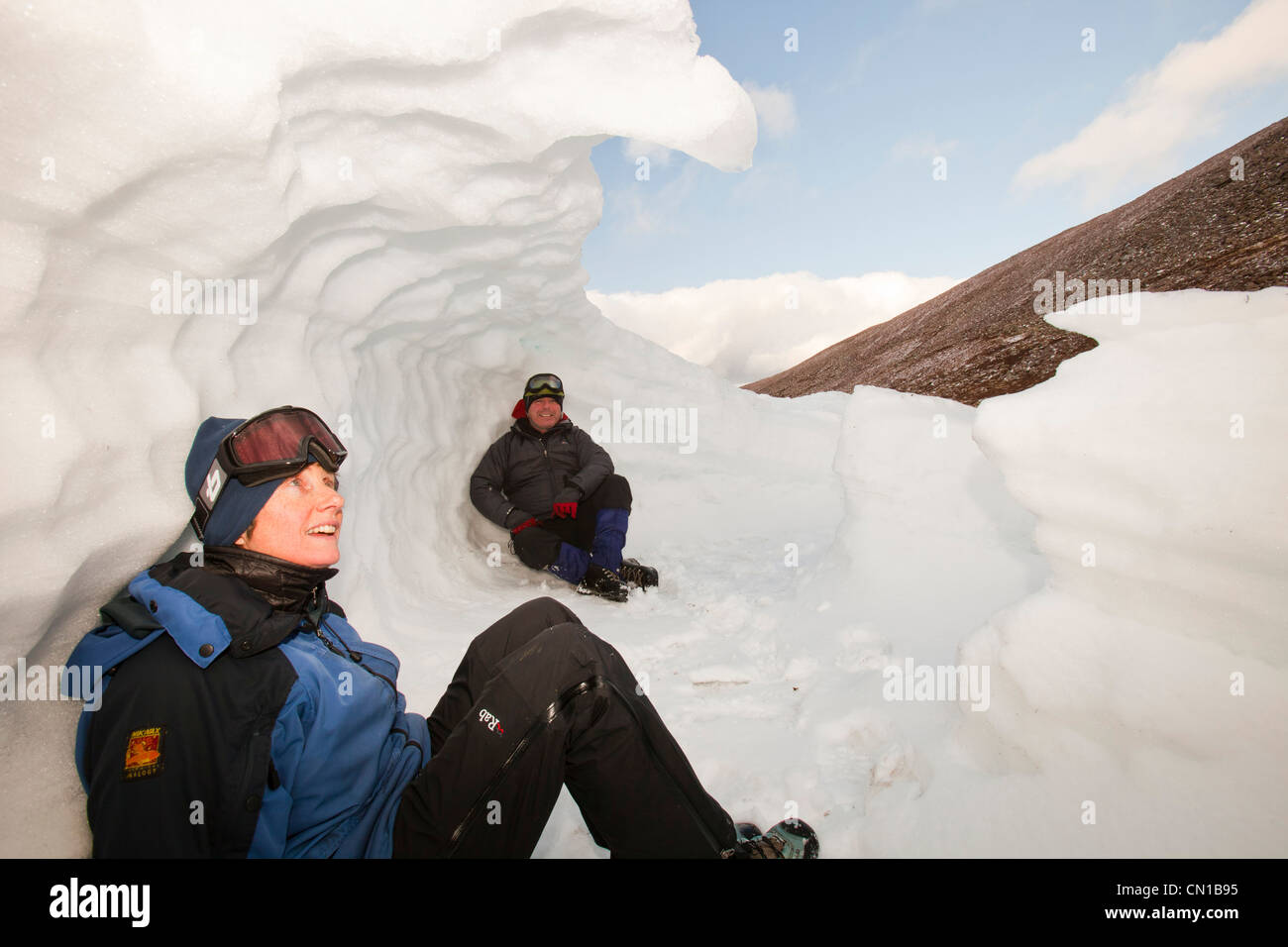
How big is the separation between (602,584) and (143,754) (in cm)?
339

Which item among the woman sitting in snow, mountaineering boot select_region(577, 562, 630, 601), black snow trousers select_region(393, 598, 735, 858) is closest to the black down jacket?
mountaineering boot select_region(577, 562, 630, 601)

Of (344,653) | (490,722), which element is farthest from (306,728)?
(490,722)

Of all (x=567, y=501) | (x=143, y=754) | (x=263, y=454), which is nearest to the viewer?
(x=143, y=754)

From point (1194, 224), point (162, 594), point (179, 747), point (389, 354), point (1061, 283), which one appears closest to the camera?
point (179, 747)

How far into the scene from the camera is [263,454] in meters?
1.74

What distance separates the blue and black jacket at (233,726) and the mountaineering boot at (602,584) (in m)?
2.69

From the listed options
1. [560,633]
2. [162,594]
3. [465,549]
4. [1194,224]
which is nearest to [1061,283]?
[1194,224]

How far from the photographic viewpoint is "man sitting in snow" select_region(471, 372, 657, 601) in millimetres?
4645

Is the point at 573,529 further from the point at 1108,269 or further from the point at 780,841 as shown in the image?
the point at 1108,269

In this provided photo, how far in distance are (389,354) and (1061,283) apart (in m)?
14.7

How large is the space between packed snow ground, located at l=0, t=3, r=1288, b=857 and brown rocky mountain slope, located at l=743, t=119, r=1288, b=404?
694 centimetres

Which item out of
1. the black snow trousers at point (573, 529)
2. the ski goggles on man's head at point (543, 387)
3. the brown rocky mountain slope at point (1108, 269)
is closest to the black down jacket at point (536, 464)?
the black snow trousers at point (573, 529)
